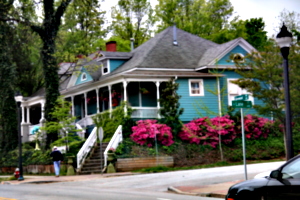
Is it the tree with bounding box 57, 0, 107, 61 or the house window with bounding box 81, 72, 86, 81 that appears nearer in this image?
the tree with bounding box 57, 0, 107, 61

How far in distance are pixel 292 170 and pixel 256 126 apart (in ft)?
80.4

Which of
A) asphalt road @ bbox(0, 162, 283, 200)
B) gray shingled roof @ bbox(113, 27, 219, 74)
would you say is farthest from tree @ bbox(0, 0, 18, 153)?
asphalt road @ bbox(0, 162, 283, 200)

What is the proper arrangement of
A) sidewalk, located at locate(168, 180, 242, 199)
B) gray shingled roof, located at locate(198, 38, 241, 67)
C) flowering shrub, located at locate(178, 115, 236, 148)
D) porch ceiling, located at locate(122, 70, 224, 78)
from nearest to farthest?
1. sidewalk, located at locate(168, 180, 242, 199)
2. flowering shrub, located at locate(178, 115, 236, 148)
3. porch ceiling, located at locate(122, 70, 224, 78)
4. gray shingled roof, located at locate(198, 38, 241, 67)

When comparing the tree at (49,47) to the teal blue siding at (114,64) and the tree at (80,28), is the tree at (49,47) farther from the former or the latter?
the teal blue siding at (114,64)

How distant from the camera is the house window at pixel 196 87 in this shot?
110 feet

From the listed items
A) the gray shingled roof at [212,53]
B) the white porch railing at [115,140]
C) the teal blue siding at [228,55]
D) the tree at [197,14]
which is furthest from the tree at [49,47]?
the tree at [197,14]

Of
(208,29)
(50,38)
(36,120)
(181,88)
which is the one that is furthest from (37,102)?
(208,29)

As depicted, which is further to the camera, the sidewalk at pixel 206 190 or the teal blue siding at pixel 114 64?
the teal blue siding at pixel 114 64

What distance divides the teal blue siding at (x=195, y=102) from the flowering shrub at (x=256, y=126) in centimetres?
264

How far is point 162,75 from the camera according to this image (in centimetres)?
3225

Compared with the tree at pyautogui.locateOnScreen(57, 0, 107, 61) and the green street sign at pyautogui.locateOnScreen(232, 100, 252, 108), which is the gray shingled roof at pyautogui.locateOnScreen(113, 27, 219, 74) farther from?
the green street sign at pyautogui.locateOnScreen(232, 100, 252, 108)

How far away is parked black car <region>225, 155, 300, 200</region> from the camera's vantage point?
24.1 feet

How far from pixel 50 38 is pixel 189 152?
1179 centimetres

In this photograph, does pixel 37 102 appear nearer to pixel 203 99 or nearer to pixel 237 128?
pixel 203 99
